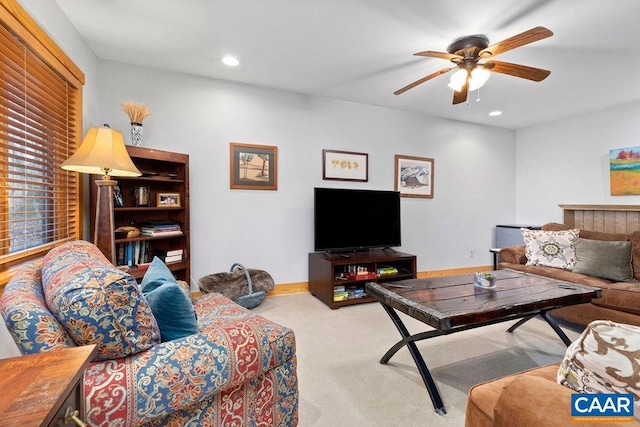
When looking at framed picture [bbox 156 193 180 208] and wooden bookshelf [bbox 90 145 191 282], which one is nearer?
wooden bookshelf [bbox 90 145 191 282]

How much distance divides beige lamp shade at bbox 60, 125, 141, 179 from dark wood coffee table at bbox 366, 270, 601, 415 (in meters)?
1.86

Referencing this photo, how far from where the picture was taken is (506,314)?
66.1 inches

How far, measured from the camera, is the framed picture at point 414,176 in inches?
166

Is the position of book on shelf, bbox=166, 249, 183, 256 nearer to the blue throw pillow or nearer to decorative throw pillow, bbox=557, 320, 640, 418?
the blue throw pillow

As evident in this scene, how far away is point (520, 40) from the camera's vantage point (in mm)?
1873

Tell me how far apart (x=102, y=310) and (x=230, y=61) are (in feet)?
8.45

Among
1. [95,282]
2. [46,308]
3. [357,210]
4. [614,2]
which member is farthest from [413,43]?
[46,308]

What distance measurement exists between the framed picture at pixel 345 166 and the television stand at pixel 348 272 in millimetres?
1004

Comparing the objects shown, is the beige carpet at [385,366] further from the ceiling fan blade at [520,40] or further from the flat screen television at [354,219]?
the ceiling fan blade at [520,40]

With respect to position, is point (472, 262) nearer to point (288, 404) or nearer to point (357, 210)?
point (357, 210)

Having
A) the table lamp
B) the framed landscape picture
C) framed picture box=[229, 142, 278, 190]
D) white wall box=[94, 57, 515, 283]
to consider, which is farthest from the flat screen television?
the framed landscape picture

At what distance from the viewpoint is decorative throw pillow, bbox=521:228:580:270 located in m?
3.04

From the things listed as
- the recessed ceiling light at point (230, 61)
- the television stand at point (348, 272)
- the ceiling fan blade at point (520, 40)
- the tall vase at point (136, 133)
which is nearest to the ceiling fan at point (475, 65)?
the ceiling fan blade at point (520, 40)

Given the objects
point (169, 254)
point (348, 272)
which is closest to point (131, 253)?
point (169, 254)
